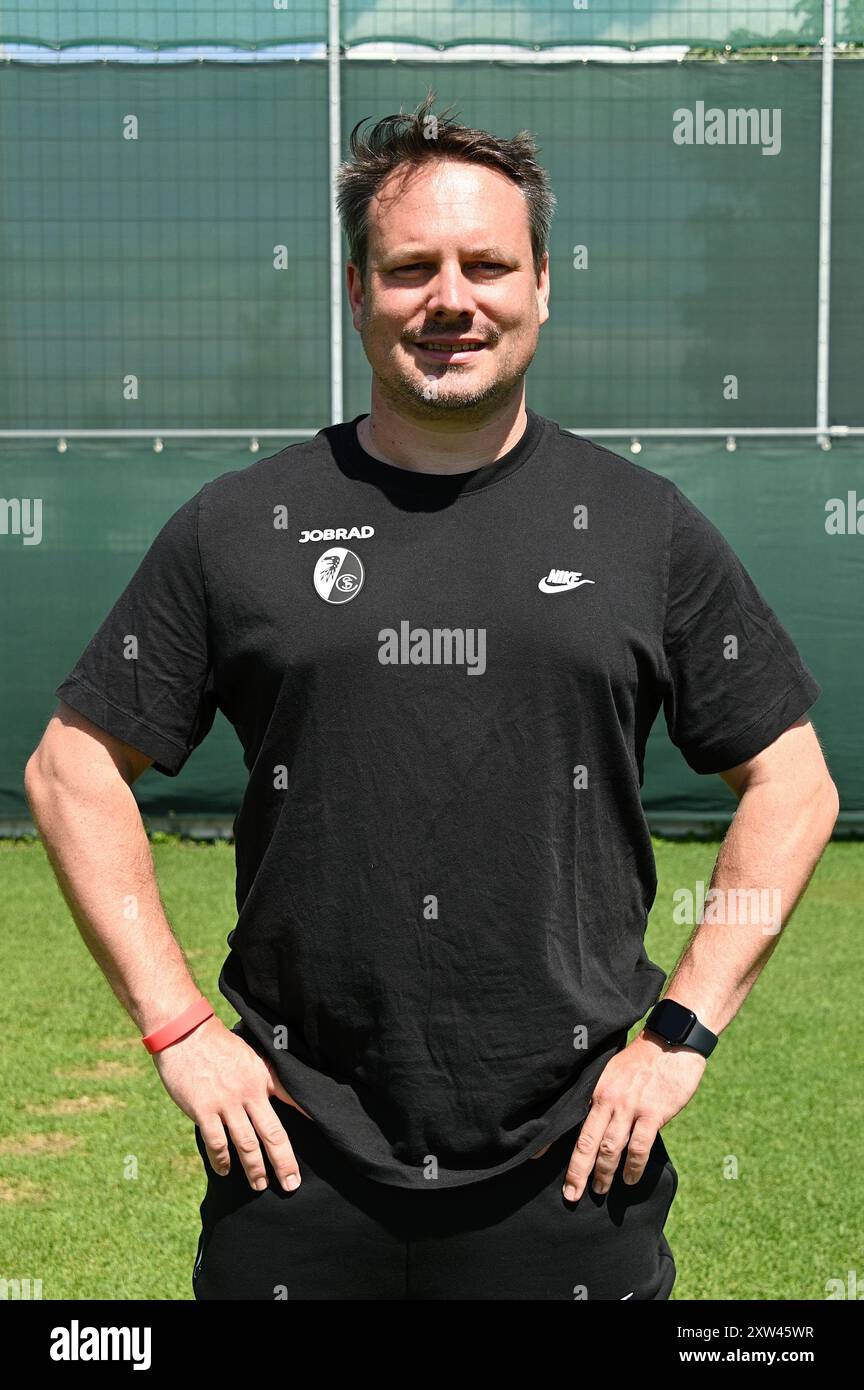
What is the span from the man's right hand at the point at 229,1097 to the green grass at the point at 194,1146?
1.96 meters

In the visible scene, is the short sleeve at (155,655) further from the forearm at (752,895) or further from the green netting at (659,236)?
the green netting at (659,236)

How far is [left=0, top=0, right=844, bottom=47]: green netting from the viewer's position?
859 centimetres

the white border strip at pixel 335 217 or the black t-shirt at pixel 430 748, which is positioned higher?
the white border strip at pixel 335 217

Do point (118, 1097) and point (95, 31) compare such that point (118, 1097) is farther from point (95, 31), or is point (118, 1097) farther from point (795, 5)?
point (795, 5)

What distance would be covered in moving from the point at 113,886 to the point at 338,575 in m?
0.52

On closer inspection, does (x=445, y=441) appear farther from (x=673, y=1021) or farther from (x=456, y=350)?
(x=673, y=1021)

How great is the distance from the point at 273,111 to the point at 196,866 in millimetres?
4469

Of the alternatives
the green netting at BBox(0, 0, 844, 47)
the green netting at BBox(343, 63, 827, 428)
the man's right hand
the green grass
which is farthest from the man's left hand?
the green netting at BBox(0, 0, 844, 47)

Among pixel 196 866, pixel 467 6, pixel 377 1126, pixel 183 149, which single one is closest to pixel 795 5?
pixel 467 6

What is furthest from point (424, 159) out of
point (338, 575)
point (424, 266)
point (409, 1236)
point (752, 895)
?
point (409, 1236)

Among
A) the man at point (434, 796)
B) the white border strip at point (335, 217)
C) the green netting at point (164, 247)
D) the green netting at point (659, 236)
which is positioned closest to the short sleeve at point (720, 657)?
the man at point (434, 796)

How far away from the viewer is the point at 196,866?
829cm

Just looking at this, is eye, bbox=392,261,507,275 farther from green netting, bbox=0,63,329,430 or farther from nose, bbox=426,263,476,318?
green netting, bbox=0,63,329,430

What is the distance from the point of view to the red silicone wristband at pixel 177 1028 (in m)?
1.96
